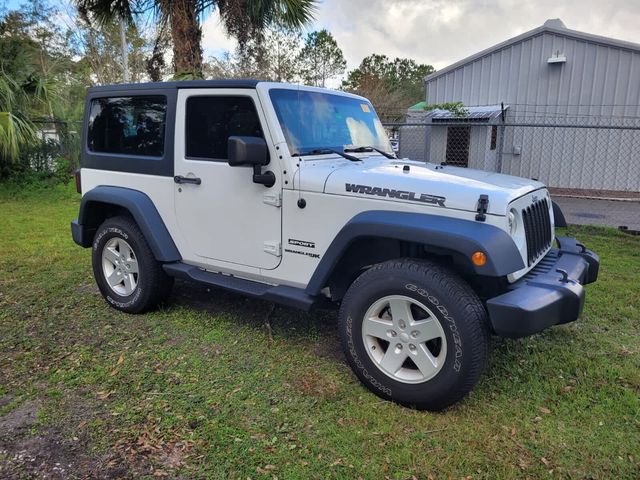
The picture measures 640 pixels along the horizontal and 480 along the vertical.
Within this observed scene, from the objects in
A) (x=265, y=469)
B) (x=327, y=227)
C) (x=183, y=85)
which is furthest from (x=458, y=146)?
(x=265, y=469)

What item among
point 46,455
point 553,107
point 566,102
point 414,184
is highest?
point 566,102

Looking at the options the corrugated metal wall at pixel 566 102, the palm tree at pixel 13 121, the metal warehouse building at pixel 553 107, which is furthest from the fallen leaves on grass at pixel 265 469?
the corrugated metal wall at pixel 566 102

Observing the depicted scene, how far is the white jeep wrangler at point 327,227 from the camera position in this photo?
284 cm

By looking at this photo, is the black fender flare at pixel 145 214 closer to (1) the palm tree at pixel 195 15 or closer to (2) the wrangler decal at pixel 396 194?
(2) the wrangler decal at pixel 396 194

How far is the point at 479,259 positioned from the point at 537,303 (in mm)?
402

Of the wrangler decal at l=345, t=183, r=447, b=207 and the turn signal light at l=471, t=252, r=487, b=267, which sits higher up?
the wrangler decal at l=345, t=183, r=447, b=207

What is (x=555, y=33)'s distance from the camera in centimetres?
Answer: 1359

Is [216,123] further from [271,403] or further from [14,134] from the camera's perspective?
[14,134]

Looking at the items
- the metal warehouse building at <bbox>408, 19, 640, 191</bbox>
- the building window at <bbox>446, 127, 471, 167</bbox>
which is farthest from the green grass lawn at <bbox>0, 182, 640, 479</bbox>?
the building window at <bbox>446, 127, 471, 167</bbox>

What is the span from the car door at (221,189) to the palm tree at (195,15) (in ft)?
18.3

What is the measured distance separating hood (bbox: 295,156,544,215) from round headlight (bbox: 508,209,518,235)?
0.09 m

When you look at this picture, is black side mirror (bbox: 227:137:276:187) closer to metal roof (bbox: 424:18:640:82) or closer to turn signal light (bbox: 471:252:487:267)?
turn signal light (bbox: 471:252:487:267)

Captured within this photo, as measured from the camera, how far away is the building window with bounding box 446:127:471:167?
1506cm

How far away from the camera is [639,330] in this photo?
4.21 m
